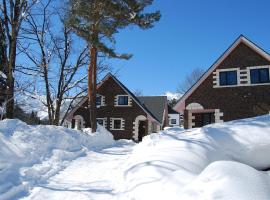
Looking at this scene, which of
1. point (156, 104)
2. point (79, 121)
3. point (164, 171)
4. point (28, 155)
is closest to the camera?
point (164, 171)

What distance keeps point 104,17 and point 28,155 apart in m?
13.6

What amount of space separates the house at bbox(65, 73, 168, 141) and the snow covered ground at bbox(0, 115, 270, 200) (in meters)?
24.7

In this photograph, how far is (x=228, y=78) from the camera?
22922 mm

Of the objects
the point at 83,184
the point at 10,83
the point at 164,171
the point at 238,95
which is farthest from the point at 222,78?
the point at 164,171

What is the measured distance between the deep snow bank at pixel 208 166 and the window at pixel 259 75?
1546cm

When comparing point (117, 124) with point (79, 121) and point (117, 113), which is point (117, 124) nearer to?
point (117, 113)

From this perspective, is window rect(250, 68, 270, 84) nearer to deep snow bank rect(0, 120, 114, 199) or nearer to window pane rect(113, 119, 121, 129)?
deep snow bank rect(0, 120, 114, 199)

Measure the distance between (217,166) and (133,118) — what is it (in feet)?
100

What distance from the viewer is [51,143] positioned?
11328 millimetres

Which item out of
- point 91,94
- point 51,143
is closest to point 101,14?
point 91,94

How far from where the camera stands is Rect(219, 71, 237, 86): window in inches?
899

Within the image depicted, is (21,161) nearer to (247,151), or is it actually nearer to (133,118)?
(247,151)

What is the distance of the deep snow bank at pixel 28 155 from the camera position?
6.77m

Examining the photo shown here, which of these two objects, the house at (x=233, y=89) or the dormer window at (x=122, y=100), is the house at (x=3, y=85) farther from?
the dormer window at (x=122, y=100)
